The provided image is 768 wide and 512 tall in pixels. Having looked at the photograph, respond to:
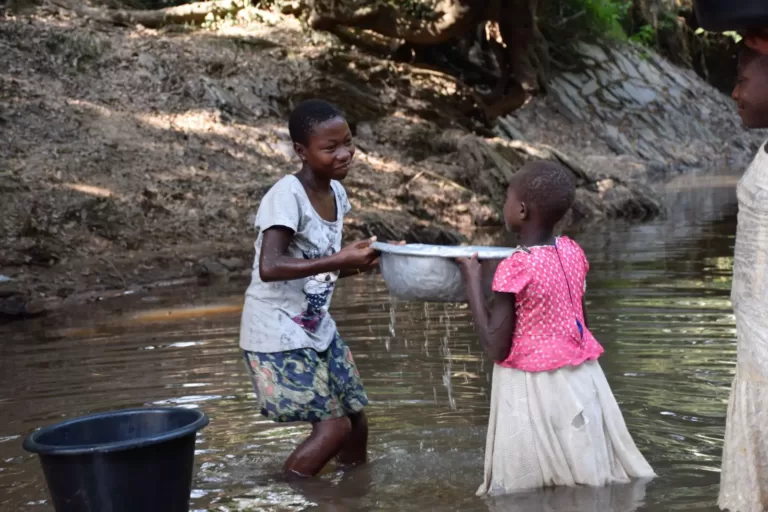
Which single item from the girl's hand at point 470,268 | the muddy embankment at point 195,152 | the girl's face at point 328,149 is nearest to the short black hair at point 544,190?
the girl's hand at point 470,268

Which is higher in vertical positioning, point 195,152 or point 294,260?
point 195,152

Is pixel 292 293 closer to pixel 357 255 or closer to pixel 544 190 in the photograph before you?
pixel 357 255

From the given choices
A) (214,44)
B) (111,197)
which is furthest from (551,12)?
(111,197)

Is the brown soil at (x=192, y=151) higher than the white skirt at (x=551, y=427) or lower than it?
higher

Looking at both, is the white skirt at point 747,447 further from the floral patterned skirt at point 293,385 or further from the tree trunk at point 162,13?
the tree trunk at point 162,13

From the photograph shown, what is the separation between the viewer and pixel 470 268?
406 centimetres

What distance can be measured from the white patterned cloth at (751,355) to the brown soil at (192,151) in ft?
25.2

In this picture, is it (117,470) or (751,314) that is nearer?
(751,314)

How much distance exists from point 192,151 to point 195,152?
0.13 feet

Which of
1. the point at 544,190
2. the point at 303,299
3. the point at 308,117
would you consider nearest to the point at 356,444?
the point at 303,299

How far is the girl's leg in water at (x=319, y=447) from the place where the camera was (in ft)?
15.3

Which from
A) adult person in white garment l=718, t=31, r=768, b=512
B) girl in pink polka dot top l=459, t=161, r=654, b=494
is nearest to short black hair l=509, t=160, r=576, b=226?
girl in pink polka dot top l=459, t=161, r=654, b=494

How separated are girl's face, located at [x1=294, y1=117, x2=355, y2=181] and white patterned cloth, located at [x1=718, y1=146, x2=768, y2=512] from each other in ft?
6.44

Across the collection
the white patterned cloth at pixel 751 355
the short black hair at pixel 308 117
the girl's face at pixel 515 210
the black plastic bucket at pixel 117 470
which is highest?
the short black hair at pixel 308 117
